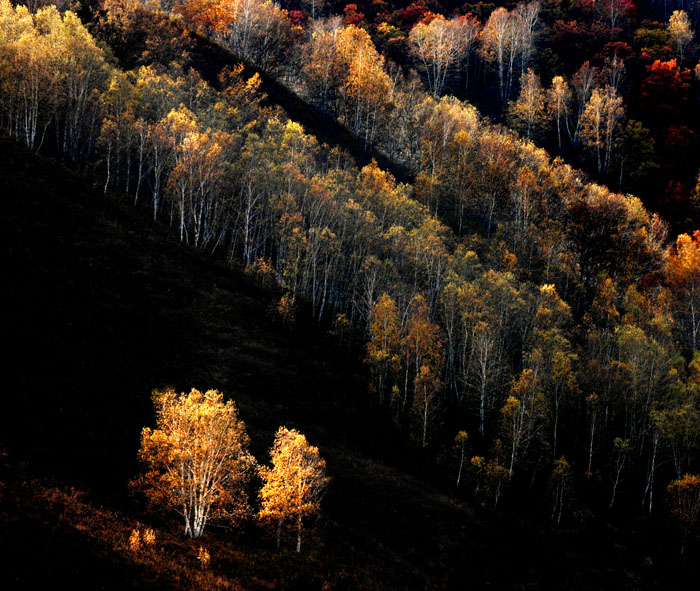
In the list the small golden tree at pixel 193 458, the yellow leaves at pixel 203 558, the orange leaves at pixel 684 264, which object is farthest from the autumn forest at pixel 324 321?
the orange leaves at pixel 684 264

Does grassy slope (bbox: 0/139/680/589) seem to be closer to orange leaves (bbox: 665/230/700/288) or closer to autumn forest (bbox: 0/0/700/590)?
autumn forest (bbox: 0/0/700/590)

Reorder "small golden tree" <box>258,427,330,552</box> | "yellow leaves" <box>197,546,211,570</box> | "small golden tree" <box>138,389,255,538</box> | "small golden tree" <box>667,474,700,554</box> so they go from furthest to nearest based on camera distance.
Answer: "small golden tree" <box>667,474,700,554</box> < "small golden tree" <box>258,427,330,552</box> < "small golden tree" <box>138,389,255,538</box> < "yellow leaves" <box>197,546,211,570</box>

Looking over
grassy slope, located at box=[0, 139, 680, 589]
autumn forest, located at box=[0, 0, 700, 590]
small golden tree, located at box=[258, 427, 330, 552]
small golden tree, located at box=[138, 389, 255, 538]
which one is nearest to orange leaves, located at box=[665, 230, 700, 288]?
autumn forest, located at box=[0, 0, 700, 590]

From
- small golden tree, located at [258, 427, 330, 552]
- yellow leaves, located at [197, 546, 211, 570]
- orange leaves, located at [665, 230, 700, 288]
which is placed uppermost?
orange leaves, located at [665, 230, 700, 288]

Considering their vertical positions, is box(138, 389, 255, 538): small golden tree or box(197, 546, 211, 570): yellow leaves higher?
box(138, 389, 255, 538): small golden tree

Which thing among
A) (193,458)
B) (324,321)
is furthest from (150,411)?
(324,321)

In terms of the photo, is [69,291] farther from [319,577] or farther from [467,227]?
[467,227]

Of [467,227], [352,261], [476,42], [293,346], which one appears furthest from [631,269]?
[476,42]

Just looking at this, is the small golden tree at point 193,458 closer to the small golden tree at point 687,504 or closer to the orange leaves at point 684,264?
the small golden tree at point 687,504
